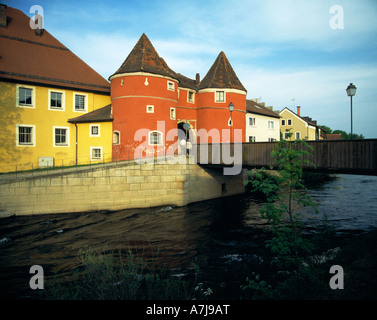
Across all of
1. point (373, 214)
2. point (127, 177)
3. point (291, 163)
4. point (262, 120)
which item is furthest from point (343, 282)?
point (262, 120)

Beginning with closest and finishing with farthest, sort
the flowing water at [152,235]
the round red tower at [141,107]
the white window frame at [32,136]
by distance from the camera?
the flowing water at [152,235] → the white window frame at [32,136] → the round red tower at [141,107]

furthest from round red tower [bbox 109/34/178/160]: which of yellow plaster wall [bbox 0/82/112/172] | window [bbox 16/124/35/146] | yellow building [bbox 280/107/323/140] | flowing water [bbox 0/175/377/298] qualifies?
yellow building [bbox 280/107/323/140]

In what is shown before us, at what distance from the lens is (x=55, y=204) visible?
608 inches

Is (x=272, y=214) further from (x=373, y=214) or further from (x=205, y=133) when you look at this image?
(x=205, y=133)

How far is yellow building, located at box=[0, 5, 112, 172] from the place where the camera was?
66.0ft

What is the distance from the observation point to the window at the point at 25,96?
806 inches

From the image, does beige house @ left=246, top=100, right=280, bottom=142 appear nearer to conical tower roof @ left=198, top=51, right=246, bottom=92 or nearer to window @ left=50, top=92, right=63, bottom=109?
conical tower roof @ left=198, top=51, right=246, bottom=92

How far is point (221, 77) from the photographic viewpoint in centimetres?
2762

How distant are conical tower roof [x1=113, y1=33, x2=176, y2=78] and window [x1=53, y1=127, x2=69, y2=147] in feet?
22.8

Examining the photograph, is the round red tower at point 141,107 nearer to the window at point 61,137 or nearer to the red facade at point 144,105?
the red facade at point 144,105

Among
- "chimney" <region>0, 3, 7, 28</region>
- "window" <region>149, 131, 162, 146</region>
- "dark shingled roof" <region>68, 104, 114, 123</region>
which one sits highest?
"chimney" <region>0, 3, 7, 28</region>

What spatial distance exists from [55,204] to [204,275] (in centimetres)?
1161

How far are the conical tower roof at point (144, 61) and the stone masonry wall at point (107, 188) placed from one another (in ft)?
29.4

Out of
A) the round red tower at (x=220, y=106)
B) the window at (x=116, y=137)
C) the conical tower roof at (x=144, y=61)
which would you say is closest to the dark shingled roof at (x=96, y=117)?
the window at (x=116, y=137)
